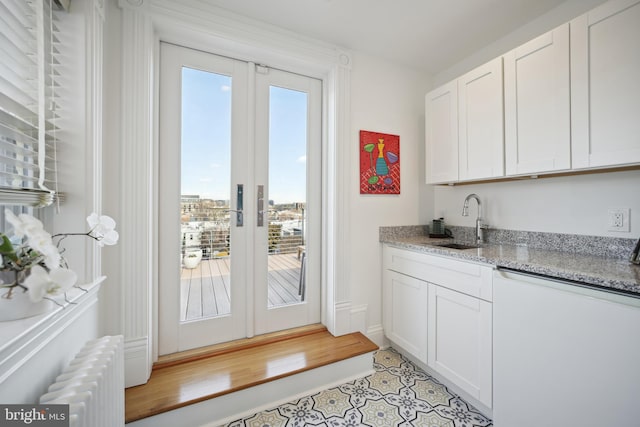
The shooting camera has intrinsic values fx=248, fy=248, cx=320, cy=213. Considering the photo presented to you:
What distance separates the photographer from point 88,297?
1.17 metres

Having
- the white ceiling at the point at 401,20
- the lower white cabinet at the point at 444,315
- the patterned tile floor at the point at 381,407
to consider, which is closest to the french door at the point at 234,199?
the white ceiling at the point at 401,20

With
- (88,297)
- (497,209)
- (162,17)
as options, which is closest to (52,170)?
(88,297)

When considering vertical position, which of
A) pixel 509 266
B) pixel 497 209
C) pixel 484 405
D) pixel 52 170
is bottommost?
pixel 484 405

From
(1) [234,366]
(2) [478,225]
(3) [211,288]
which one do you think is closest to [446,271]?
(2) [478,225]

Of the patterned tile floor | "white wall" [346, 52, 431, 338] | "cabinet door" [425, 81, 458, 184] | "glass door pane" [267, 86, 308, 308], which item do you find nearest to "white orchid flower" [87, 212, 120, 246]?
"glass door pane" [267, 86, 308, 308]

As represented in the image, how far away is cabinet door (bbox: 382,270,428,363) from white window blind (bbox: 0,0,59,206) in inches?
82.5

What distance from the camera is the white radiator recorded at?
77 centimetres

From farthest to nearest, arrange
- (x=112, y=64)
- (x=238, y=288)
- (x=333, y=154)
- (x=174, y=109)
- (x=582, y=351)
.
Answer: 1. (x=333, y=154)
2. (x=238, y=288)
3. (x=174, y=109)
4. (x=112, y=64)
5. (x=582, y=351)

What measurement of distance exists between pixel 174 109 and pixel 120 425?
68.9 inches

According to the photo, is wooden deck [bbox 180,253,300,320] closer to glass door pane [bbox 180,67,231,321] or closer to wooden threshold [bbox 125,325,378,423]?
glass door pane [bbox 180,67,231,321]

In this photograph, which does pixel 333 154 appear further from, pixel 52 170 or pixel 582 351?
pixel 582 351

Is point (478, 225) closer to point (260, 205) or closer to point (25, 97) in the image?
point (260, 205)

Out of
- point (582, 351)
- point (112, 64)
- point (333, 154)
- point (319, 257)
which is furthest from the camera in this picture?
point (319, 257)

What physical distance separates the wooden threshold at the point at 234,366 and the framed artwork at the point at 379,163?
4.09 feet
